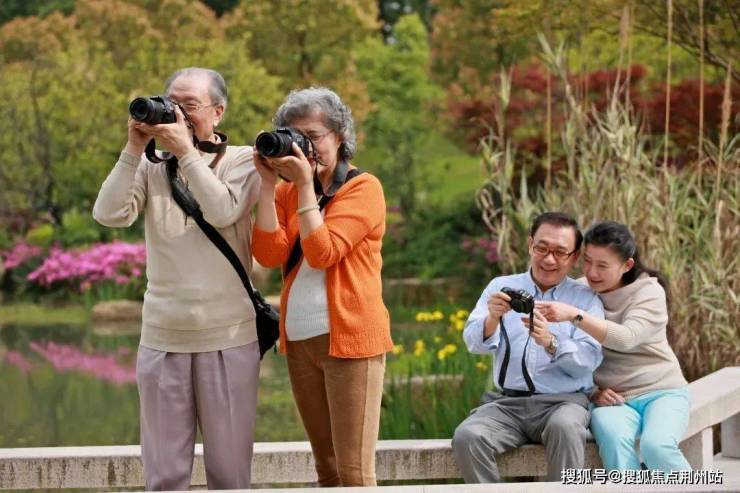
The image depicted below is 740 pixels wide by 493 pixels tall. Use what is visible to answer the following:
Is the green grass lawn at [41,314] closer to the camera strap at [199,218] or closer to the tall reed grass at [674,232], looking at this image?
the tall reed grass at [674,232]

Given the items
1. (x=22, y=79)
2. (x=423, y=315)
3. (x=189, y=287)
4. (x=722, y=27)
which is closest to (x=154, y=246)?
(x=189, y=287)

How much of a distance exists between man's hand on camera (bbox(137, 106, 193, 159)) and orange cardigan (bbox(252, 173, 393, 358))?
0.26 m

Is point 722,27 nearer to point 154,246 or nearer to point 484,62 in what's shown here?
point 154,246

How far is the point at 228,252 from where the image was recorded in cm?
279

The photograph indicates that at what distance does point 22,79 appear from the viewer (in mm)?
15484

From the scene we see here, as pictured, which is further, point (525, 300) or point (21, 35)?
point (21, 35)

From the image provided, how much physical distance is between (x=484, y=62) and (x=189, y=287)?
1561 centimetres

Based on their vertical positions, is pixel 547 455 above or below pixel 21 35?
below

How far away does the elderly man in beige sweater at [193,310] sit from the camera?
108 inches

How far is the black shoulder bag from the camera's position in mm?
2775

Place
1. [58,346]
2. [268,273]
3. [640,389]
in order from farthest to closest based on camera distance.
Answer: [268,273] → [58,346] → [640,389]

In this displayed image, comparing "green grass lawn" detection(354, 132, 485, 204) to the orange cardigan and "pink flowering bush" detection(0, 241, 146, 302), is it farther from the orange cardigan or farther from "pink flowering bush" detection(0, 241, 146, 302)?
the orange cardigan

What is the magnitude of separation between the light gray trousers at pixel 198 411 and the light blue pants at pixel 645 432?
0.97m

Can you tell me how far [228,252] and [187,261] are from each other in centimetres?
10
